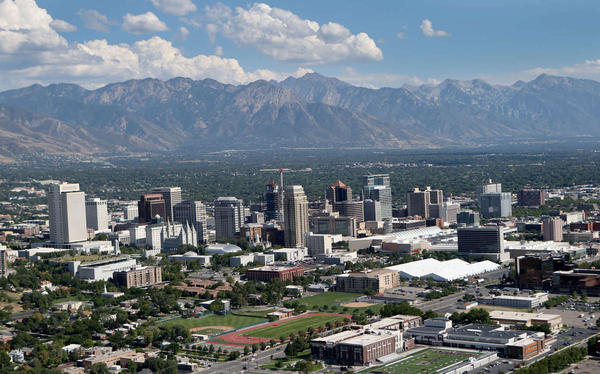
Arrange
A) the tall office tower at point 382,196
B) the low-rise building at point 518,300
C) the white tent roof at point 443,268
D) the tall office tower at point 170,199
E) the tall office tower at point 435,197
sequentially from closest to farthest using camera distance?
the low-rise building at point 518,300 < the white tent roof at point 443,268 < the tall office tower at point 170,199 < the tall office tower at point 382,196 < the tall office tower at point 435,197

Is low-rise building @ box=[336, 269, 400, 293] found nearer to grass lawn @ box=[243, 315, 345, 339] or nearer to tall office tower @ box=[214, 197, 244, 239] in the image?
grass lawn @ box=[243, 315, 345, 339]

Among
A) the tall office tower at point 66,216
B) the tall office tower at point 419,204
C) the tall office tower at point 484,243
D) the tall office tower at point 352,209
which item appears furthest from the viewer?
the tall office tower at point 419,204

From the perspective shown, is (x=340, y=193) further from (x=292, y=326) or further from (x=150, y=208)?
(x=292, y=326)

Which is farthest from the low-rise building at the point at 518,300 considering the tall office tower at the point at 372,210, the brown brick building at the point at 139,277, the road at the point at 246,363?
the tall office tower at the point at 372,210

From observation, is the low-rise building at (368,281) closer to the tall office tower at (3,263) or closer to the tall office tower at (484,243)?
the tall office tower at (484,243)

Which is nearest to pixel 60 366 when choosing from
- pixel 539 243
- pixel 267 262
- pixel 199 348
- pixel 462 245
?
pixel 199 348

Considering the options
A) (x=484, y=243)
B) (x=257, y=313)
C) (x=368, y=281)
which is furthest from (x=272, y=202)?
(x=257, y=313)

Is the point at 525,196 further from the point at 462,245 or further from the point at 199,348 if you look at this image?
the point at 199,348

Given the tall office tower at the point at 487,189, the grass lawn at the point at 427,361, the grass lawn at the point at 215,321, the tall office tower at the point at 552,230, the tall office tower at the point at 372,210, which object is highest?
the tall office tower at the point at 487,189
